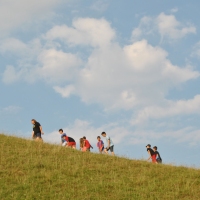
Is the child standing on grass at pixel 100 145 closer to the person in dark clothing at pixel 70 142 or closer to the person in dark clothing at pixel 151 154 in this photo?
the person in dark clothing at pixel 70 142

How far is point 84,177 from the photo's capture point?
1992 cm

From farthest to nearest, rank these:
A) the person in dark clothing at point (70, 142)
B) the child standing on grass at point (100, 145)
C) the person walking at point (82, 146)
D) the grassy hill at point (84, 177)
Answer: the person in dark clothing at point (70, 142) → the child standing on grass at point (100, 145) → the person walking at point (82, 146) → the grassy hill at point (84, 177)

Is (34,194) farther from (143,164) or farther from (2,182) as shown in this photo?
(143,164)

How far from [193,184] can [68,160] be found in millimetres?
6792

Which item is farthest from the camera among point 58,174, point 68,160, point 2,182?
point 68,160

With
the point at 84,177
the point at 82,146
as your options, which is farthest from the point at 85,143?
the point at 84,177

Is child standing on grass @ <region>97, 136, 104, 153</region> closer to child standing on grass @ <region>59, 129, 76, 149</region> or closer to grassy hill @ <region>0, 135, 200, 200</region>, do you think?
child standing on grass @ <region>59, 129, 76, 149</region>

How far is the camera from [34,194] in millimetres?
17359

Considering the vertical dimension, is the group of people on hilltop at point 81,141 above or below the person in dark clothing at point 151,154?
above

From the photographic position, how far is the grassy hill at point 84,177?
1772 cm

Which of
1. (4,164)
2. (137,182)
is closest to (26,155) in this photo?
(4,164)

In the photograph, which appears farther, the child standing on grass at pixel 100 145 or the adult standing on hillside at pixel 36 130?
the adult standing on hillside at pixel 36 130

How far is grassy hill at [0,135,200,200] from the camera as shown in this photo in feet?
58.1

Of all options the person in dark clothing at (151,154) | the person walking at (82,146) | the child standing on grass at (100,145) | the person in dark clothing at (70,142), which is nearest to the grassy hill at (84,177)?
the person in dark clothing at (151,154)
